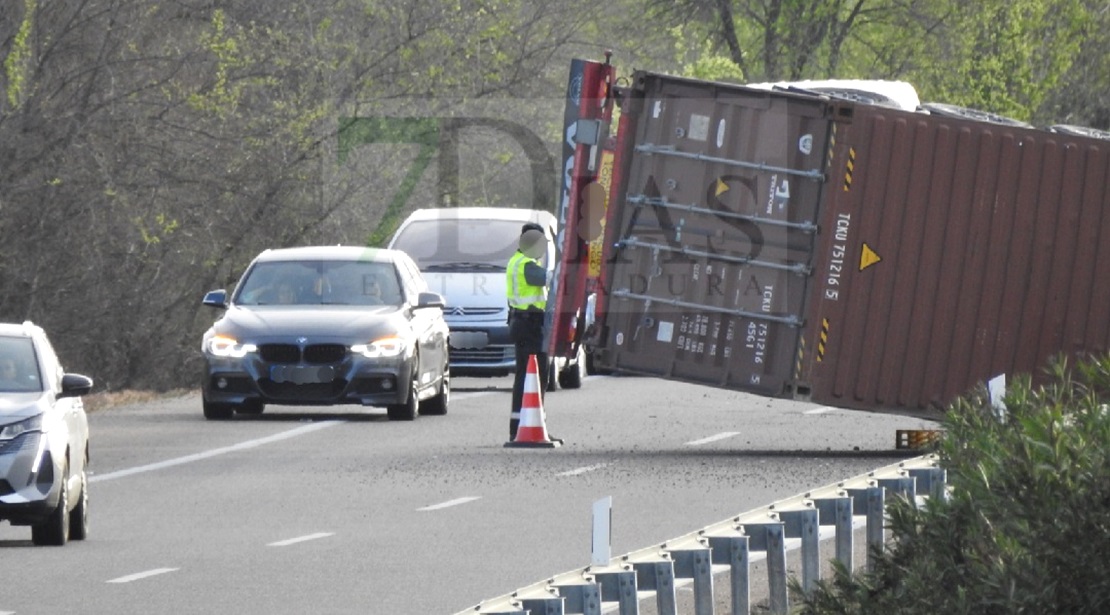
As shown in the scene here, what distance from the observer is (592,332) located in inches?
825

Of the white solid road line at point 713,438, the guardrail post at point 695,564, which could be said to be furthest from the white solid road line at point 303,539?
the white solid road line at point 713,438

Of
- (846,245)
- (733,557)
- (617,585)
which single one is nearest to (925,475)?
(733,557)

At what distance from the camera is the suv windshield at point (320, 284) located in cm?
2489

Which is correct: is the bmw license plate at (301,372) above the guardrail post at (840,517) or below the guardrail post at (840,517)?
below

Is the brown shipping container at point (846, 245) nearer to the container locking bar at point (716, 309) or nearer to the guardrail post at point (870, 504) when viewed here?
the container locking bar at point (716, 309)

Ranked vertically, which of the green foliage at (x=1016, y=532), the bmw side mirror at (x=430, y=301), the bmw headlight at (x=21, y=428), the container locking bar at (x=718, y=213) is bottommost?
the bmw side mirror at (x=430, y=301)

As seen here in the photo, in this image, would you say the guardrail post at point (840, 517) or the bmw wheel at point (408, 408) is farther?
the bmw wheel at point (408, 408)

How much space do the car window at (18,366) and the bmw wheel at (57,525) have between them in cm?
65

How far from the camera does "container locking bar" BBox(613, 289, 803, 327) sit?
20.6 metres

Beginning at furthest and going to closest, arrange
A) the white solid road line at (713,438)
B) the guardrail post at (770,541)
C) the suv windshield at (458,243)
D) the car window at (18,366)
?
the suv windshield at (458,243), the white solid road line at (713,438), the car window at (18,366), the guardrail post at (770,541)

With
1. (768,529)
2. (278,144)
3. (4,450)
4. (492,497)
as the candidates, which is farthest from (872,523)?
(278,144)

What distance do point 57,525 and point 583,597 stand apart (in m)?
7.38

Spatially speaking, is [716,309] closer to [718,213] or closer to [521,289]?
[718,213]

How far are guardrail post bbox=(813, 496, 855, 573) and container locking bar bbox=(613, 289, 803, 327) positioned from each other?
9.92 meters
